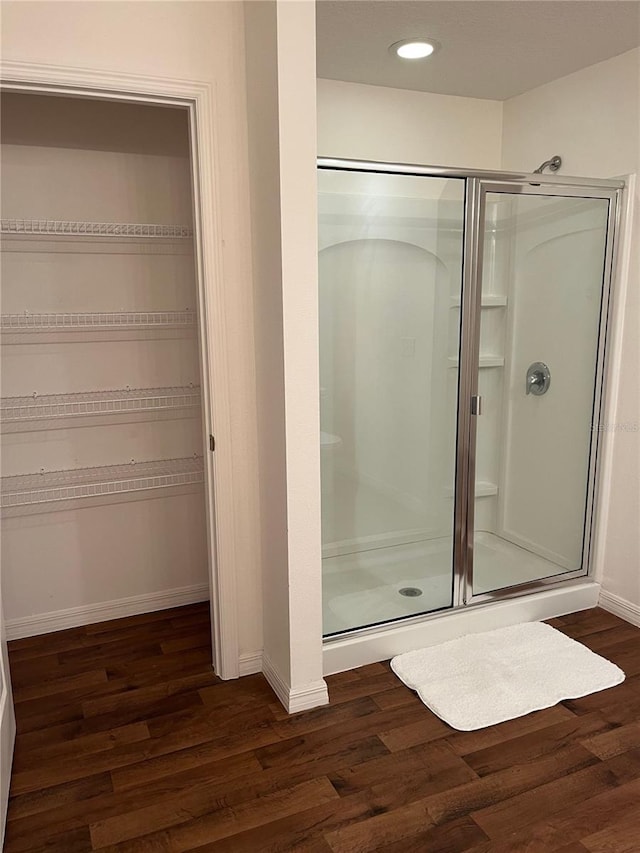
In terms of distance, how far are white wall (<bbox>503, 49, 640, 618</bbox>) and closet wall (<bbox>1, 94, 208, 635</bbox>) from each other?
177cm

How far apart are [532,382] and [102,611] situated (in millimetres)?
2339

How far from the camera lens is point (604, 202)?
9.78 feet

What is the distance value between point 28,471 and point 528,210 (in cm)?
249

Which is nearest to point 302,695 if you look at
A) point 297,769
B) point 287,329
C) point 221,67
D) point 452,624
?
point 297,769

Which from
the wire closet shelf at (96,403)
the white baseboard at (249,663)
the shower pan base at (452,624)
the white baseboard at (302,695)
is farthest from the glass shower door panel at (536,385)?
the wire closet shelf at (96,403)

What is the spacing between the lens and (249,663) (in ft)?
8.88

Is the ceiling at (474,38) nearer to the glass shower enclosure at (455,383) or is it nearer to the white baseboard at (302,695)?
the glass shower enclosure at (455,383)

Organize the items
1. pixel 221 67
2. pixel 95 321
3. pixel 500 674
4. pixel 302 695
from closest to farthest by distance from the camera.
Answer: pixel 221 67, pixel 302 695, pixel 500 674, pixel 95 321

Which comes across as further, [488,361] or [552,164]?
[552,164]

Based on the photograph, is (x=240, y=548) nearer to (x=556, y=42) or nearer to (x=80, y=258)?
(x=80, y=258)

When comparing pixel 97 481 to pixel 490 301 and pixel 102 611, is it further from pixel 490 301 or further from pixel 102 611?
pixel 490 301

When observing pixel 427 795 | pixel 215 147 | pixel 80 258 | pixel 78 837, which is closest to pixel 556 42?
pixel 215 147

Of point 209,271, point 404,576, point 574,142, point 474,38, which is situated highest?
point 474,38

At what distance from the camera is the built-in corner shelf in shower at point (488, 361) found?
2.93m
